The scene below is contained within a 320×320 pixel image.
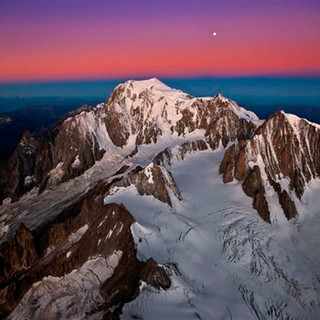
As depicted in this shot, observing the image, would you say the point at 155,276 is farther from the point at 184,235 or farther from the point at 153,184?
the point at 153,184

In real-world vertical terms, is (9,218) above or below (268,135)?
below

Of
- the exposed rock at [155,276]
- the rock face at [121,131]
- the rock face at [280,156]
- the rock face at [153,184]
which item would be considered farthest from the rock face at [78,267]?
the rock face at [121,131]

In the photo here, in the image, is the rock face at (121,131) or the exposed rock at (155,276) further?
the rock face at (121,131)

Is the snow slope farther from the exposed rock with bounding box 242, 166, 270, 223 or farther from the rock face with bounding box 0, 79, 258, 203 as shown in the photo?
the rock face with bounding box 0, 79, 258, 203

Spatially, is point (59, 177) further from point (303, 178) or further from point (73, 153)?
point (303, 178)

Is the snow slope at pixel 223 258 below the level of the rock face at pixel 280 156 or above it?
below

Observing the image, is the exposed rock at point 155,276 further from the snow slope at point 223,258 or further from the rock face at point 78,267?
the snow slope at point 223,258

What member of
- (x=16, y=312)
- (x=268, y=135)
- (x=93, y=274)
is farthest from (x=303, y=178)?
(x=16, y=312)
